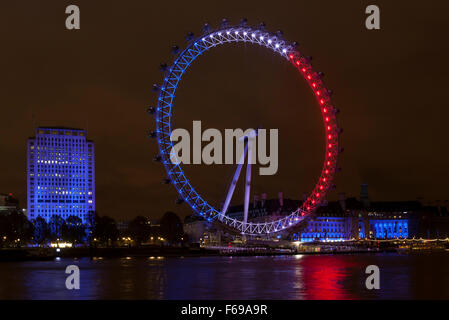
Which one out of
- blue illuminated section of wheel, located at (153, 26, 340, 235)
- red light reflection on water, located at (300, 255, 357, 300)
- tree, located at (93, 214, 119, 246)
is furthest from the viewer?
tree, located at (93, 214, 119, 246)

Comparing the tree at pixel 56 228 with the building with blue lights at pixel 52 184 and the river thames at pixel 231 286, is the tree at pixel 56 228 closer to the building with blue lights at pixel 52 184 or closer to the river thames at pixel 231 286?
the building with blue lights at pixel 52 184

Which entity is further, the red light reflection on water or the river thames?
the river thames

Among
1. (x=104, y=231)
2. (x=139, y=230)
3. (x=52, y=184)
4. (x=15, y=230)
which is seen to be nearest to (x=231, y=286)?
(x=104, y=231)

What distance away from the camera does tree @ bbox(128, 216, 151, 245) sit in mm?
149500

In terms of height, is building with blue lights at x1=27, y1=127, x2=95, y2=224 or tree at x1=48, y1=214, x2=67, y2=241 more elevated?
building with blue lights at x1=27, y1=127, x2=95, y2=224

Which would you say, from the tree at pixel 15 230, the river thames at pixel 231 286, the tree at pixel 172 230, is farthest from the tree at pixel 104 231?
the river thames at pixel 231 286

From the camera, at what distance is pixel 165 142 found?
64.7m

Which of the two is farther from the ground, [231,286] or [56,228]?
[56,228]

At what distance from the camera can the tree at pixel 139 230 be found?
150 metres

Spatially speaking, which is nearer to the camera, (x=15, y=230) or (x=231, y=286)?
(x=231, y=286)

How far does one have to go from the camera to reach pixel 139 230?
150375 millimetres

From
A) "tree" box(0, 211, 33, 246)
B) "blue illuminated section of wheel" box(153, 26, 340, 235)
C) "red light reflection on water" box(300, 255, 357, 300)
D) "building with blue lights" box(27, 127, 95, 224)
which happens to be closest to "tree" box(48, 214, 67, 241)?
"tree" box(0, 211, 33, 246)

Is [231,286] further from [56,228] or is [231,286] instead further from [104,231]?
[56,228]

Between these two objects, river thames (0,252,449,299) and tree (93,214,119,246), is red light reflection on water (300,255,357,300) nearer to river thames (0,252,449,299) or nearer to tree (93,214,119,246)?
river thames (0,252,449,299)
